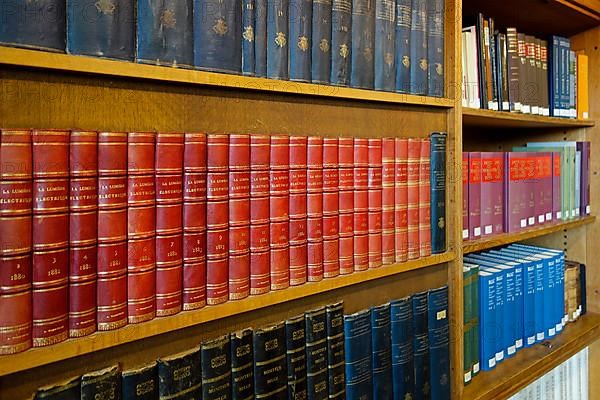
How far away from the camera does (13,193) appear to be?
0.61 m

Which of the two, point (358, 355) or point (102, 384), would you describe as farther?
point (358, 355)

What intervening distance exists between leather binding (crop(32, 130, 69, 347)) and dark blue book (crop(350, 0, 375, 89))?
0.59 metres

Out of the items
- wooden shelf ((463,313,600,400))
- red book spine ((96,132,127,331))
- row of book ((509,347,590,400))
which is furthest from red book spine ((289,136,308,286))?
row of book ((509,347,590,400))

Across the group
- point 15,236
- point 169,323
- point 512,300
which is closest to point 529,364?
point 512,300

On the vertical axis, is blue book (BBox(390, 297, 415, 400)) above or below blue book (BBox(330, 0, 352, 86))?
below

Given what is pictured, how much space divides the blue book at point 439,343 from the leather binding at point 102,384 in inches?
29.4

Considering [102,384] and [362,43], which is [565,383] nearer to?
[362,43]

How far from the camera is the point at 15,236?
0.61 m

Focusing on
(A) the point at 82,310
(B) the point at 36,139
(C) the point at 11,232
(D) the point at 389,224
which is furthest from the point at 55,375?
(D) the point at 389,224

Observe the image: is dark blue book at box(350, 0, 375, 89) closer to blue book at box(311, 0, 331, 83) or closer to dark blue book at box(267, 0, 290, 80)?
blue book at box(311, 0, 331, 83)

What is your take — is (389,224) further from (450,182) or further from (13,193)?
(13,193)

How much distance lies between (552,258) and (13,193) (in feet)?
5.09

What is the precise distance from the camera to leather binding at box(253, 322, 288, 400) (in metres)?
0.86

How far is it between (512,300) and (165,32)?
125 centimetres
